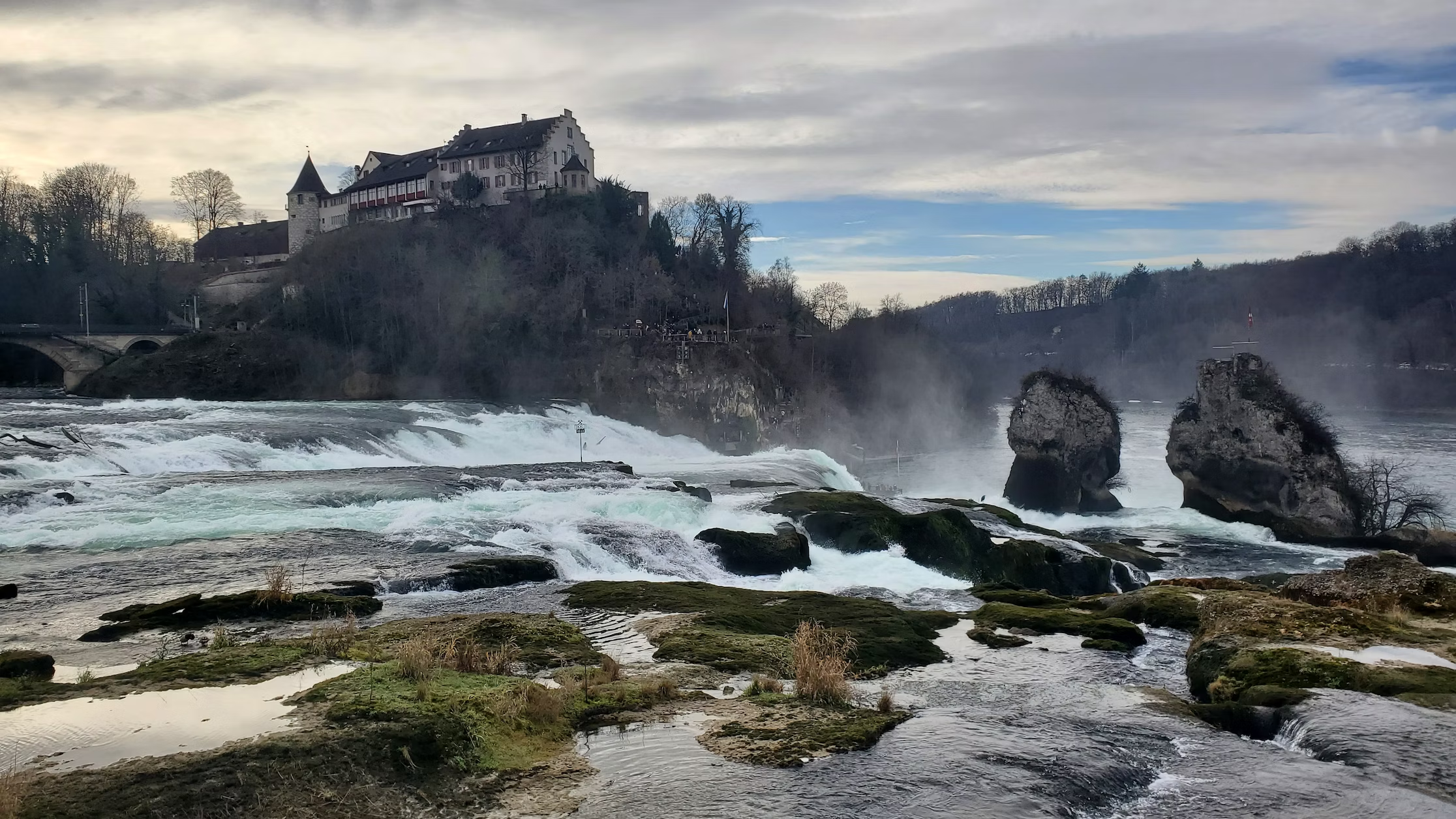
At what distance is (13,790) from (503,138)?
349 ft

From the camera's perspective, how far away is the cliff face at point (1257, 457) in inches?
1745

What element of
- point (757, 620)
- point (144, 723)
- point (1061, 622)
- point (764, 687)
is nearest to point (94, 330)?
point (757, 620)

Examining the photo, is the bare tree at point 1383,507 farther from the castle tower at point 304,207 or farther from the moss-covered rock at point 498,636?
the castle tower at point 304,207

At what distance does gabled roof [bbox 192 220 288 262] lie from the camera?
118625mm

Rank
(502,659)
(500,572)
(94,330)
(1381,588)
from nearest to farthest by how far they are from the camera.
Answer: (502,659)
(1381,588)
(500,572)
(94,330)

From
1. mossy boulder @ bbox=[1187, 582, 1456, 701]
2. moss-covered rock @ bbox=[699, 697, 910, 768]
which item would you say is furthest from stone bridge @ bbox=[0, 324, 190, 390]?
mossy boulder @ bbox=[1187, 582, 1456, 701]

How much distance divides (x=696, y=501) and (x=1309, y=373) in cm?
12723

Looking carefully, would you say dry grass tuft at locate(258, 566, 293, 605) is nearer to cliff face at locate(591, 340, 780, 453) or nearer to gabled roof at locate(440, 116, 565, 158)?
cliff face at locate(591, 340, 780, 453)

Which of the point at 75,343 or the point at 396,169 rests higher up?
the point at 396,169

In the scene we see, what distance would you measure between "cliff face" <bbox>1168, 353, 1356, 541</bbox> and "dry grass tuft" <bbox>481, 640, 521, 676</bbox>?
1647 inches

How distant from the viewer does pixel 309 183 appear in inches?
4528

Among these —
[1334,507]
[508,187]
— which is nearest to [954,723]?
[1334,507]

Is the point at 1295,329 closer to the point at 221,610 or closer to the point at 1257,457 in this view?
the point at 1257,457

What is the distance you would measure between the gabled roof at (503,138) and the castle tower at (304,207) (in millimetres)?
16880
